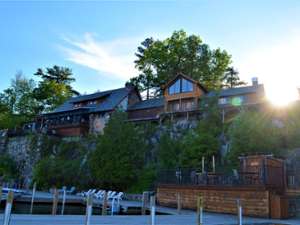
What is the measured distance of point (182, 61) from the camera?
46906 mm

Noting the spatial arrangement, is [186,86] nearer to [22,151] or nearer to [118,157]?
[118,157]

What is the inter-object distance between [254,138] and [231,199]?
931 cm

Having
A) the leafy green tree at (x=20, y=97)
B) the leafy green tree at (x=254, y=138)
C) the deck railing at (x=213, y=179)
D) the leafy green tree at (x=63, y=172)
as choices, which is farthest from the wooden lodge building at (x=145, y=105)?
the deck railing at (x=213, y=179)

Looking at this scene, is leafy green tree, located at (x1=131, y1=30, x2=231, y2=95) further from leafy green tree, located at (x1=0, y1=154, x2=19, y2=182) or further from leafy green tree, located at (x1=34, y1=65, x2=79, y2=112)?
leafy green tree, located at (x1=0, y1=154, x2=19, y2=182)

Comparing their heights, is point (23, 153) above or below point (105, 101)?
below

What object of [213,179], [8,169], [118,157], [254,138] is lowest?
[213,179]

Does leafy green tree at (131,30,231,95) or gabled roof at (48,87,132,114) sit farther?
leafy green tree at (131,30,231,95)

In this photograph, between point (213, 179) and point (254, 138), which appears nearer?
point (213, 179)

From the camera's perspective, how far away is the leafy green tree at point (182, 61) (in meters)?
45.8

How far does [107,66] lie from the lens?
26266 millimetres

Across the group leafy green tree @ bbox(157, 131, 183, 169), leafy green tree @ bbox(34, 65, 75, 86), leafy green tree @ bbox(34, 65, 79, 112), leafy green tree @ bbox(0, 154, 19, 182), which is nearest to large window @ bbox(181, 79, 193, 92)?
leafy green tree @ bbox(157, 131, 183, 169)

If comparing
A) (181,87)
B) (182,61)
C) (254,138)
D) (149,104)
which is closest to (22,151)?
(149,104)

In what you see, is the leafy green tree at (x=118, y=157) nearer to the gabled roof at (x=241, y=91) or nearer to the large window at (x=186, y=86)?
the large window at (x=186, y=86)

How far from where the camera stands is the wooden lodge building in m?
33.2
